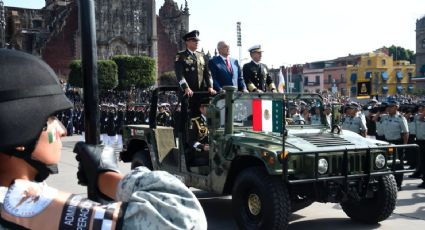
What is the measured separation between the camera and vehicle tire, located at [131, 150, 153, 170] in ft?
27.3

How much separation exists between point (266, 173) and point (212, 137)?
1.14m

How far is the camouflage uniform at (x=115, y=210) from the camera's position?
4.06 ft

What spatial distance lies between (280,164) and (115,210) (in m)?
4.54

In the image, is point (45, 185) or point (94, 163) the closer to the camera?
point (45, 185)

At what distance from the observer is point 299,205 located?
6961 millimetres

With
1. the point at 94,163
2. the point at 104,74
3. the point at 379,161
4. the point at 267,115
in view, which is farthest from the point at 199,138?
the point at 104,74

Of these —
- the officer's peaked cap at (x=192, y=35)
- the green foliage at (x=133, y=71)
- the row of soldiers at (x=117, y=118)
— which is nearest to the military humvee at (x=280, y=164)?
the officer's peaked cap at (x=192, y=35)

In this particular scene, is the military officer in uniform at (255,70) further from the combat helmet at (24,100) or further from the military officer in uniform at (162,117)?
the military officer in uniform at (162,117)

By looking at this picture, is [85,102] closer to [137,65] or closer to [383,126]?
[383,126]

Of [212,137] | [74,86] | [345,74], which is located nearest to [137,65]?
[74,86]

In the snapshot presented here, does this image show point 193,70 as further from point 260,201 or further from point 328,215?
point 328,215

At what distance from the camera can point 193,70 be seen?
7.81 metres

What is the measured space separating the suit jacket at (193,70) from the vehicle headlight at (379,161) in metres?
2.79

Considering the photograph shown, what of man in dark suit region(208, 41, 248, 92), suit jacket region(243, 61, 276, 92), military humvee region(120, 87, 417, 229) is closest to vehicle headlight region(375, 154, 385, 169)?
military humvee region(120, 87, 417, 229)
